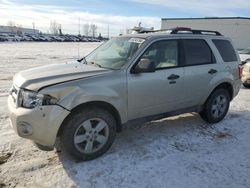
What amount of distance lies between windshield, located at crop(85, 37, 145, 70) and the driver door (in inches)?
8.8

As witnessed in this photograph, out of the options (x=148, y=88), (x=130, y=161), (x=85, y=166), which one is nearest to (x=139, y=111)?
(x=148, y=88)

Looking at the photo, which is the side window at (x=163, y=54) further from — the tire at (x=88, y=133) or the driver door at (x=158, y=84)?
the tire at (x=88, y=133)

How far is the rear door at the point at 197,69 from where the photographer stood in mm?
5340

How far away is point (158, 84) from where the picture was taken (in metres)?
4.82

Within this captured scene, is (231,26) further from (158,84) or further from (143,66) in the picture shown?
(143,66)

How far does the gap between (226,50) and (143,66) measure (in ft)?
8.42

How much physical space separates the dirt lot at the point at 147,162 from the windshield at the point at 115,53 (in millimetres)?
1061

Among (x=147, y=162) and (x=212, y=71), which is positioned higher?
(x=212, y=71)

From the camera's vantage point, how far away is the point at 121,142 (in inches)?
197

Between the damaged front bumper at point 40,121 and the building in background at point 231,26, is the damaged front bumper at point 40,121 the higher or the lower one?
the lower one

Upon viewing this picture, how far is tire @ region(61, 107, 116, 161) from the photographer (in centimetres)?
404

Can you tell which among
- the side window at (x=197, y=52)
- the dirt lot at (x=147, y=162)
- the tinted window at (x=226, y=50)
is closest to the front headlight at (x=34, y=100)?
the dirt lot at (x=147, y=162)

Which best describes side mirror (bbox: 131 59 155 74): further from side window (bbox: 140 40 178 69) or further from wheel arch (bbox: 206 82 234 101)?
wheel arch (bbox: 206 82 234 101)

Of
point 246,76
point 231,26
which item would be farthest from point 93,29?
point 246,76
